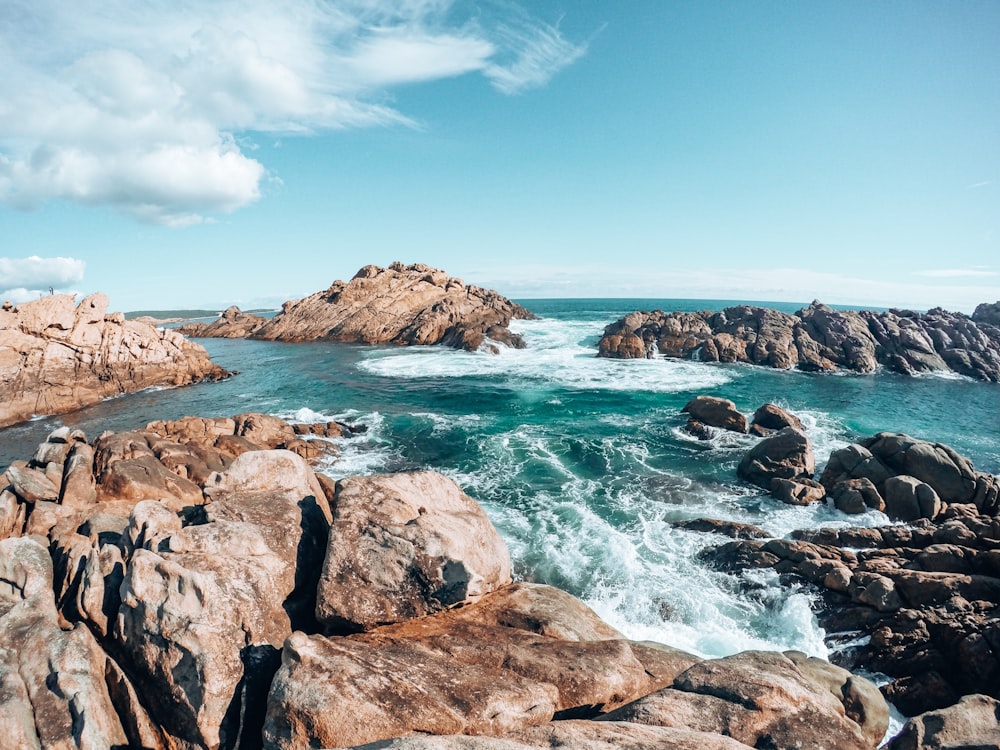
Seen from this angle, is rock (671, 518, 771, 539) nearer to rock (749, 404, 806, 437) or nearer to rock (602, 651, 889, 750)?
rock (602, 651, 889, 750)

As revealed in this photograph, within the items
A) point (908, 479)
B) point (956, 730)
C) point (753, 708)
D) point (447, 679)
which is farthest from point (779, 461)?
point (447, 679)

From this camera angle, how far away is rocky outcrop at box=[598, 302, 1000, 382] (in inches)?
2463

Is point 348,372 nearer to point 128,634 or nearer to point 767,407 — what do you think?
point 767,407

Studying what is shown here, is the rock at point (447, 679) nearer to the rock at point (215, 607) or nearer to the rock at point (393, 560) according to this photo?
the rock at point (393, 560)

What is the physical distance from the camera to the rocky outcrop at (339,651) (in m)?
7.55

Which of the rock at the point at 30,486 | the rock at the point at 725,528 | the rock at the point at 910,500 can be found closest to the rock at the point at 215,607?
the rock at the point at 30,486

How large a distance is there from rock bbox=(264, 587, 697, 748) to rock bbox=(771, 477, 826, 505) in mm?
17419

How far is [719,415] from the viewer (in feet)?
119

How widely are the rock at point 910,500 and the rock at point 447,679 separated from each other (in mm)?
18809

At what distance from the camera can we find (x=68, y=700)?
811 cm

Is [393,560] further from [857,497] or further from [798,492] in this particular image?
[857,497]

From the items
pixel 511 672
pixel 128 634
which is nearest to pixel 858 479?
pixel 511 672

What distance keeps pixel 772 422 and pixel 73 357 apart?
6462 centimetres

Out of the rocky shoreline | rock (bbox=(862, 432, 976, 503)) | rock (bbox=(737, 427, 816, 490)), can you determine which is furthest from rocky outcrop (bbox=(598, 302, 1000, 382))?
the rocky shoreline
